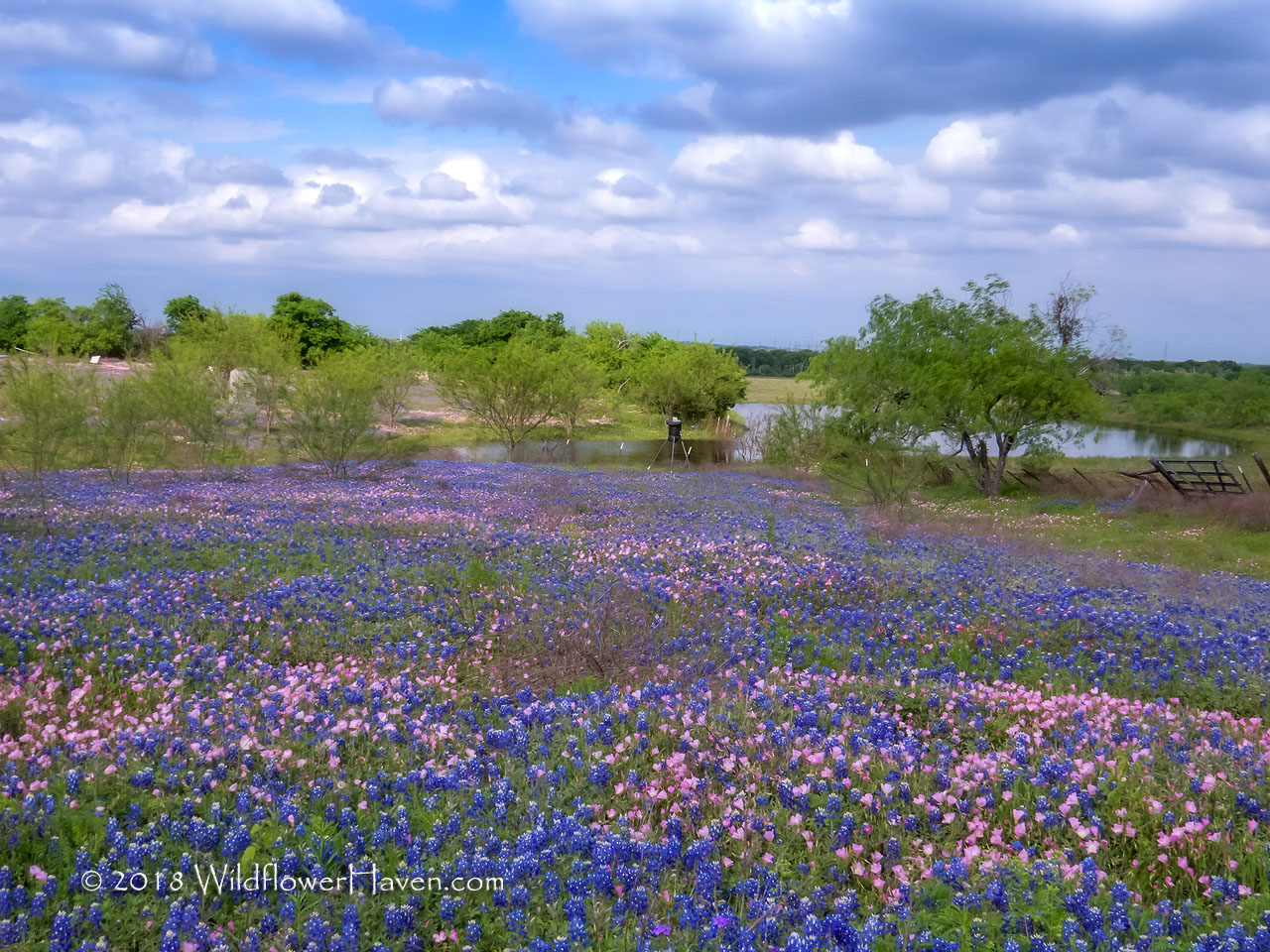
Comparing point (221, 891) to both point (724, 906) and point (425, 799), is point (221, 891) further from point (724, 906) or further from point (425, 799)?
point (724, 906)

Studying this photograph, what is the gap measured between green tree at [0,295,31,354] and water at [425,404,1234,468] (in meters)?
A: 72.3

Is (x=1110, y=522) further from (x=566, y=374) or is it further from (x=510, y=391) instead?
(x=566, y=374)

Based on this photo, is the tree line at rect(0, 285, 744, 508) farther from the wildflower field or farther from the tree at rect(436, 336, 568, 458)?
the wildflower field

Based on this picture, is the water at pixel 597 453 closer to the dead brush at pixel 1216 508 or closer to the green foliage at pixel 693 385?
the green foliage at pixel 693 385

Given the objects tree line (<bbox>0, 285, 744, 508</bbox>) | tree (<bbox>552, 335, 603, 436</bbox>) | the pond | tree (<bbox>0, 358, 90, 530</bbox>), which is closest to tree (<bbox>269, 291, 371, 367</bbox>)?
tree line (<bbox>0, 285, 744, 508</bbox>)

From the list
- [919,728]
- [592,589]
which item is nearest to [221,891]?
[919,728]

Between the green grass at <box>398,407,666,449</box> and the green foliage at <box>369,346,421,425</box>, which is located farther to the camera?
the green foliage at <box>369,346,421,425</box>

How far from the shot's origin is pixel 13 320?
106 m

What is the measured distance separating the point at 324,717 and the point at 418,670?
1.55 metres

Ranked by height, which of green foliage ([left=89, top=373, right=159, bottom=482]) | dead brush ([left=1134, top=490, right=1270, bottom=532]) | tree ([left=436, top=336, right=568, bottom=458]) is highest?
tree ([left=436, top=336, right=568, bottom=458])

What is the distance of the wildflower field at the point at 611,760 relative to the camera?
3787 millimetres

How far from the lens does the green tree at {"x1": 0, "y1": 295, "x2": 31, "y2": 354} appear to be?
328 ft

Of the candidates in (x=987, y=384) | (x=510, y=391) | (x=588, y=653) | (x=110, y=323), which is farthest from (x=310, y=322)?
(x=588, y=653)

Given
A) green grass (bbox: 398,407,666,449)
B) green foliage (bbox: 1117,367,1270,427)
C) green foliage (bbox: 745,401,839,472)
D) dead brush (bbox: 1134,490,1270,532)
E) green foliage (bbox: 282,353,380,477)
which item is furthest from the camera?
green foliage (bbox: 1117,367,1270,427)
